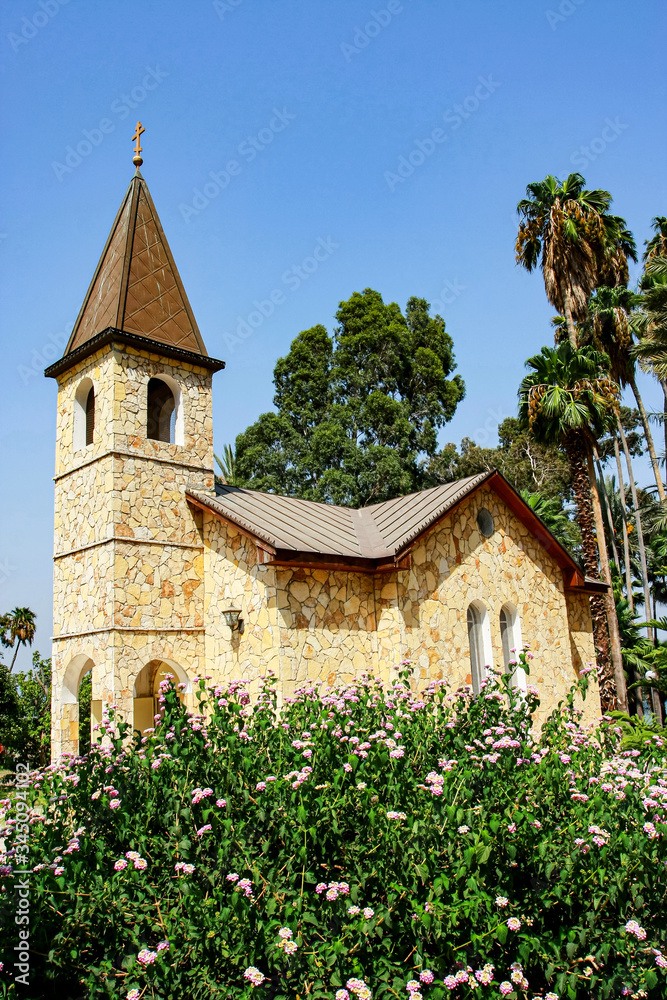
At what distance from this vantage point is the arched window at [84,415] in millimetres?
Answer: 13656

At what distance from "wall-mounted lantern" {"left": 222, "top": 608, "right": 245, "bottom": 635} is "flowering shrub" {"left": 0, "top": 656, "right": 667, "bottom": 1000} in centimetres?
684

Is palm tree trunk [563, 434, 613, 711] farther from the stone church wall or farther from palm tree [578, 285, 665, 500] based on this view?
palm tree [578, 285, 665, 500]

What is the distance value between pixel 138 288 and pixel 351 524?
5916 millimetres

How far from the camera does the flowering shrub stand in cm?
399

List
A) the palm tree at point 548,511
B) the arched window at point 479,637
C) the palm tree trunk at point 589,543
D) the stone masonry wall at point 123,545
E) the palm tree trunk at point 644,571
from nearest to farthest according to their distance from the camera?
1. the stone masonry wall at point 123,545
2. the arched window at point 479,637
3. the palm tree trunk at point 589,543
4. the palm tree trunk at point 644,571
5. the palm tree at point 548,511

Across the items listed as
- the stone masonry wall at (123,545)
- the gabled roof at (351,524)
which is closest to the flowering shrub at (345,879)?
the gabled roof at (351,524)

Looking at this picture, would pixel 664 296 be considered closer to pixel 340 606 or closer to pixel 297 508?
pixel 297 508

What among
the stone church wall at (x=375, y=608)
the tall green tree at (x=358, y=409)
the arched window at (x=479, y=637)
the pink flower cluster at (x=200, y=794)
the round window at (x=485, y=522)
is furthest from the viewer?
the tall green tree at (x=358, y=409)

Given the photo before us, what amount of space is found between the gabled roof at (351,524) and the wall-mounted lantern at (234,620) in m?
1.24

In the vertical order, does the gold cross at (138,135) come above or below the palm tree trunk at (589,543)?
above

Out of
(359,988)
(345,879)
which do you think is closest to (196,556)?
(345,879)

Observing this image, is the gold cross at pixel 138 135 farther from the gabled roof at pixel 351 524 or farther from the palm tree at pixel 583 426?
Result: the palm tree at pixel 583 426

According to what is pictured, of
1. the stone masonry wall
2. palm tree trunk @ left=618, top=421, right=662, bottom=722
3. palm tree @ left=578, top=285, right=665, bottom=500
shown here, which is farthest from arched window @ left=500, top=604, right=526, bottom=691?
palm tree @ left=578, top=285, right=665, bottom=500

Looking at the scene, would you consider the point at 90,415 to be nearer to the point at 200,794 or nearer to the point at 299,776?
the point at 200,794
